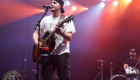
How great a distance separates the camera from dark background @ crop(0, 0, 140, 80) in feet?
21.9

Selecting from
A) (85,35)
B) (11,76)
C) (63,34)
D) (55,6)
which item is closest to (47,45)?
(63,34)

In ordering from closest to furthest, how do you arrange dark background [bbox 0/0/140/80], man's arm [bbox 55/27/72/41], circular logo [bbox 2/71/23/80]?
man's arm [bbox 55/27/72/41] → circular logo [bbox 2/71/23/80] → dark background [bbox 0/0/140/80]

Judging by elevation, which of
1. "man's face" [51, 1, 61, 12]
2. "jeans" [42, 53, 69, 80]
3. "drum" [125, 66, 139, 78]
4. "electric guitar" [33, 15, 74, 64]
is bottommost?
"drum" [125, 66, 139, 78]

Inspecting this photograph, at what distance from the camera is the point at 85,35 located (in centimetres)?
729

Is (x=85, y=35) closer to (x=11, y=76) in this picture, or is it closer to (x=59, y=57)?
(x=11, y=76)

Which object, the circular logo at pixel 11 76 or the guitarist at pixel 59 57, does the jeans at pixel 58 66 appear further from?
the circular logo at pixel 11 76

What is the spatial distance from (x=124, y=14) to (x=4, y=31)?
5.06 meters

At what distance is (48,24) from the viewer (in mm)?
2727

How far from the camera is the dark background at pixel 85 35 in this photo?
667 cm

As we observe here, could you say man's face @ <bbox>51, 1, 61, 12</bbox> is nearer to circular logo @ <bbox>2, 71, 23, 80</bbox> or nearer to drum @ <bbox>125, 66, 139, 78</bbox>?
circular logo @ <bbox>2, 71, 23, 80</bbox>

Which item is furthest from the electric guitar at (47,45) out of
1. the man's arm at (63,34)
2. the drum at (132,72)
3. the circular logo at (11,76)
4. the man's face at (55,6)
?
the drum at (132,72)

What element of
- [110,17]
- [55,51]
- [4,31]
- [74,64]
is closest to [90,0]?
[110,17]

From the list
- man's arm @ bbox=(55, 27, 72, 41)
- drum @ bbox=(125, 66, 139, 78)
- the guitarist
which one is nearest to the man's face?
the guitarist

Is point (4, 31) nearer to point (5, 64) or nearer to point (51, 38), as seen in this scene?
point (5, 64)
